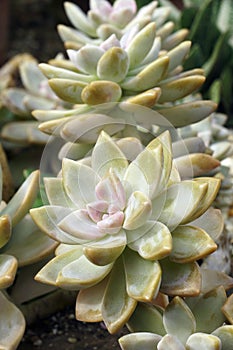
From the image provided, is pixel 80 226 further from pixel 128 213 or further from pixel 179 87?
pixel 179 87

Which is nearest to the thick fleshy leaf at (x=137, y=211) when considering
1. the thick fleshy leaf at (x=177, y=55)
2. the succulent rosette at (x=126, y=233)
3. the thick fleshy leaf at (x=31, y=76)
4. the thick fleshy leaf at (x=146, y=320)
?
the succulent rosette at (x=126, y=233)

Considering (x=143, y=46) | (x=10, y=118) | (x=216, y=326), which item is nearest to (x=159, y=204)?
(x=216, y=326)

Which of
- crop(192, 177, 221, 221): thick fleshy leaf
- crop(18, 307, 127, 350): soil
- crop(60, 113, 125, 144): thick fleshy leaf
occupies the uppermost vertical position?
crop(60, 113, 125, 144): thick fleshy leaf

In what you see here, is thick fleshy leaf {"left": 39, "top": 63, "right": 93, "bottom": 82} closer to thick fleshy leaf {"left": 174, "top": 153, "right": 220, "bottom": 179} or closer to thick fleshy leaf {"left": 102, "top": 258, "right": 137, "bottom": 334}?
thick fleshy leaf {"left": 174, "top": 153, "right": 220, "bottom": 179}

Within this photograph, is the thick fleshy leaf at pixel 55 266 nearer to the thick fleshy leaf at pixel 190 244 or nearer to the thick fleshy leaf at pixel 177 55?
the thick fleshy leaf at pixel 190 244

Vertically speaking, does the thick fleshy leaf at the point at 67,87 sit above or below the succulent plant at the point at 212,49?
above

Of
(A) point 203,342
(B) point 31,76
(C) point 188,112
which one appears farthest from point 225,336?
(B) point 31,76

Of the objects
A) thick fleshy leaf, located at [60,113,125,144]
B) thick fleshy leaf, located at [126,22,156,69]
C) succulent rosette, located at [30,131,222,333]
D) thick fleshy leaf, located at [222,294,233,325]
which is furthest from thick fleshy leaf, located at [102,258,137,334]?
thick fleshy leaf, located at [126,22,156,69]
